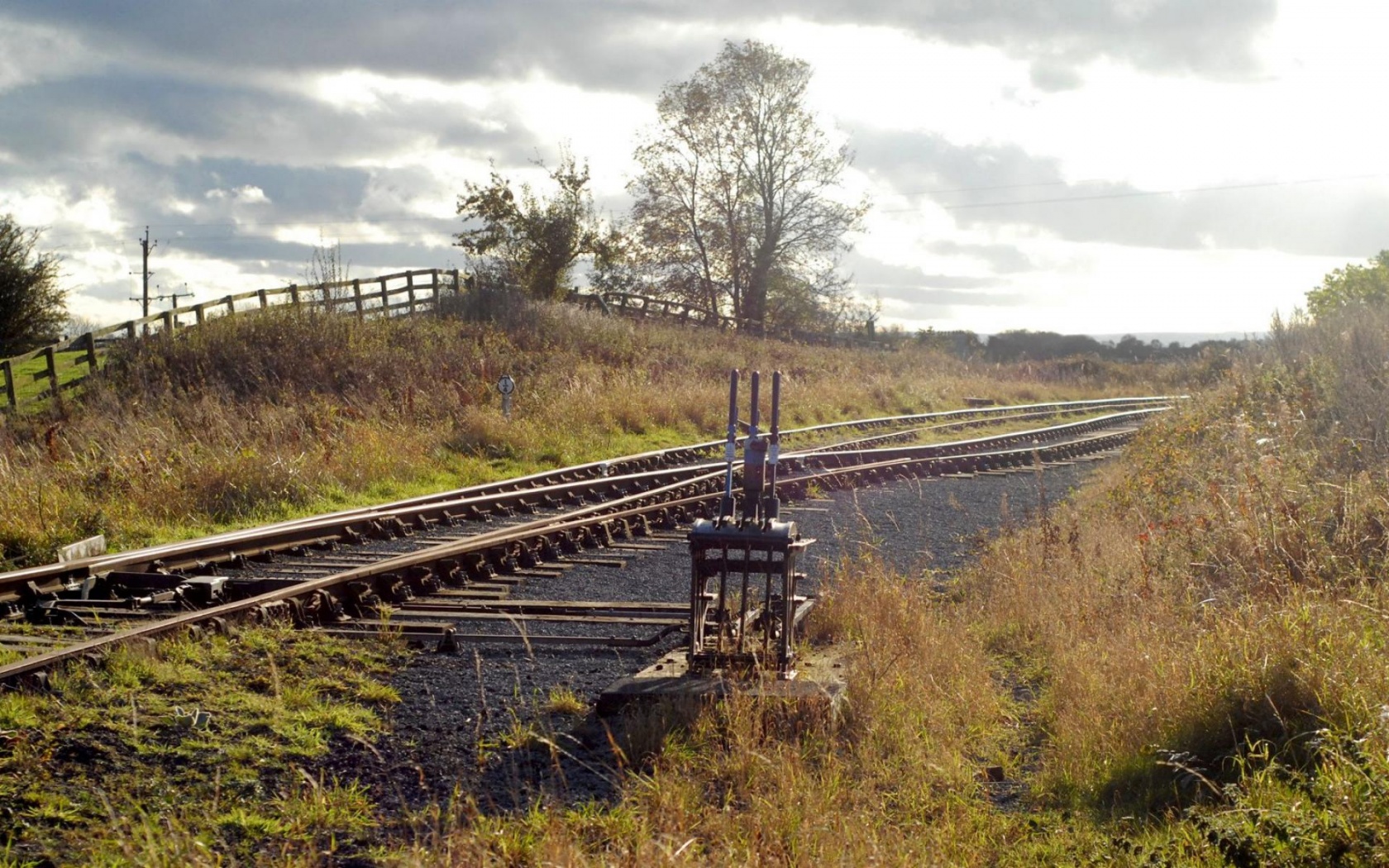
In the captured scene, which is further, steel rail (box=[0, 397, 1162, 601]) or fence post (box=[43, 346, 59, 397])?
fence post (box=[43, 346, 59, 397])

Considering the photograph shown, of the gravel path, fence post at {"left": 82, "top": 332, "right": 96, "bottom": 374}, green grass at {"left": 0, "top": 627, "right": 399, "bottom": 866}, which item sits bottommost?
the gravel path

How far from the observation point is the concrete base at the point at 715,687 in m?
6.01

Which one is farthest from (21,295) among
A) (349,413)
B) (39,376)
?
(349,413)

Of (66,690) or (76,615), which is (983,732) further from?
(76,615)

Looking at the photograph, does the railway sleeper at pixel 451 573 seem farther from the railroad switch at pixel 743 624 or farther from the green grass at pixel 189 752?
the railroad switch at pixel 743 624

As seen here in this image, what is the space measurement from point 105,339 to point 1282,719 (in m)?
27.0

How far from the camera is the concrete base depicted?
601cm

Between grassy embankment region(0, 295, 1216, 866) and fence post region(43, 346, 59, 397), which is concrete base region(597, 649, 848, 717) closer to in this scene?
grassy embankment region(0, 295, 1216, 866)

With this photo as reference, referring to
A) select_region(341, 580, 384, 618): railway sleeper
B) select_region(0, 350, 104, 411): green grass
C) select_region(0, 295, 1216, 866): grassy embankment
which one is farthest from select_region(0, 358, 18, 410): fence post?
select_region(341, 580, 384, 618): railway sleeper

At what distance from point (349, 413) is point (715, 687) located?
43.8 ft

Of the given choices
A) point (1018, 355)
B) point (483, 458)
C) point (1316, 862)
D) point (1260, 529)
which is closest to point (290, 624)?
point (1316, 862)

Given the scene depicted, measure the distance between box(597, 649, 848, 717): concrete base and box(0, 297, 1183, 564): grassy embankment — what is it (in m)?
5.99

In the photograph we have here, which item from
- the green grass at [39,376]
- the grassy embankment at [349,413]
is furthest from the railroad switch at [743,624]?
the green grass at [39,376]

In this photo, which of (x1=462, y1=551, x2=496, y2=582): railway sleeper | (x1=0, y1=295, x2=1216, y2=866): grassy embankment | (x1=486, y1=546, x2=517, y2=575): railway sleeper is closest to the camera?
(x1=0, y1=295, x2=1216, y2=866): grassy embankment
